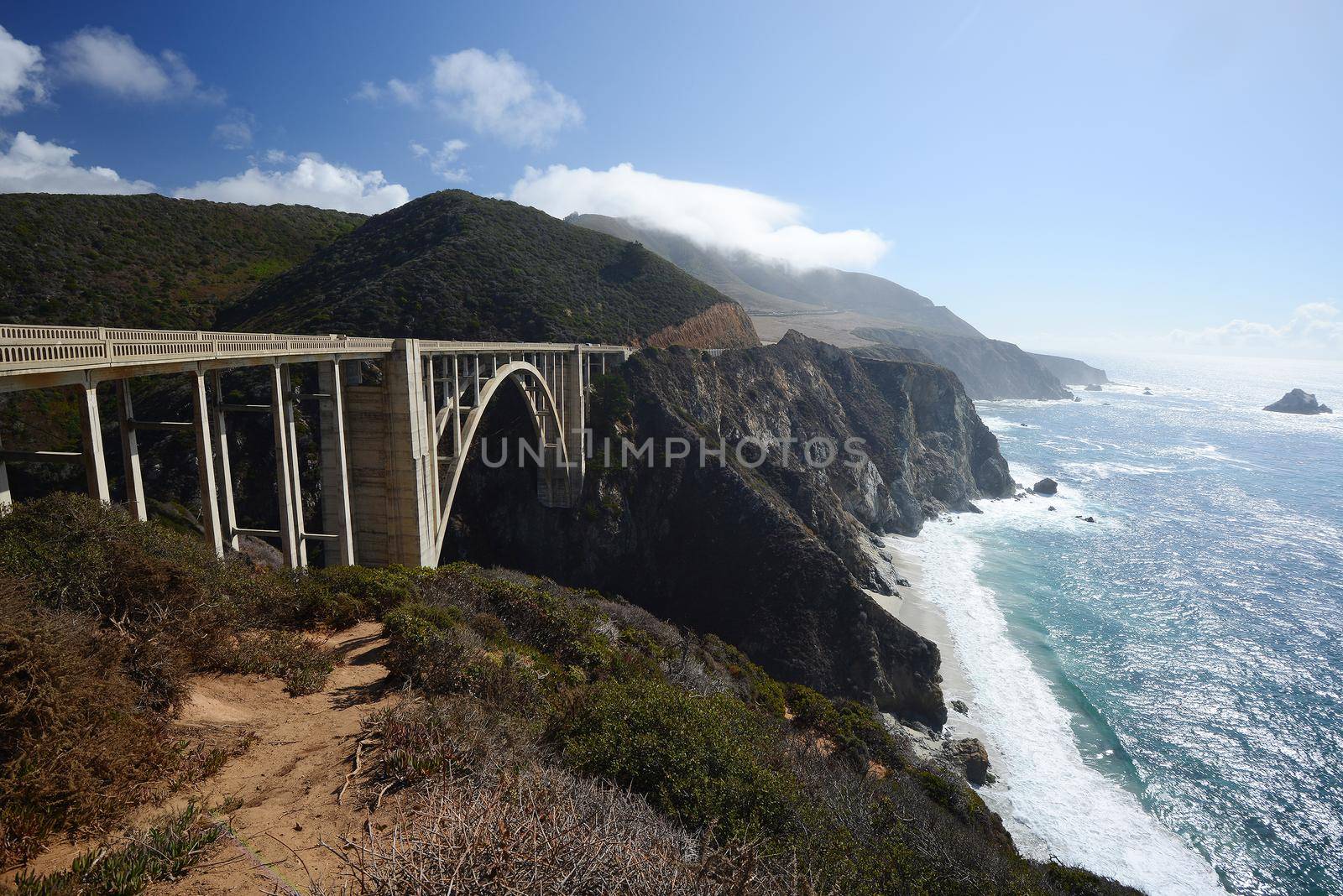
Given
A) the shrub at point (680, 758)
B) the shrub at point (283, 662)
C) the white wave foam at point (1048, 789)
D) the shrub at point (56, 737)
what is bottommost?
the white wave foam at point (1048, 789)

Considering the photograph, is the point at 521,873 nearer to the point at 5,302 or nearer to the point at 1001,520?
the point at 5,302

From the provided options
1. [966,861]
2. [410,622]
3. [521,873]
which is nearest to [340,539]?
[410,622]

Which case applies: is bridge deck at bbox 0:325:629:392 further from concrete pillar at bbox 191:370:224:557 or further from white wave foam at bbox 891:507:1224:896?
white wave foam at bbox 891:507:1224:896

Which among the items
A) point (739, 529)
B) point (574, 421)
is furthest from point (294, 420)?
point (739, 529)

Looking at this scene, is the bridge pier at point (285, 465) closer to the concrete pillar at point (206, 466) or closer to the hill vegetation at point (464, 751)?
the concrete pillar at point (206, 466)

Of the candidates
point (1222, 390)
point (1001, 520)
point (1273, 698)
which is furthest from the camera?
point (1222, 390)

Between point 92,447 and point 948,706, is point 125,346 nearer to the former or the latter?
point 92,447

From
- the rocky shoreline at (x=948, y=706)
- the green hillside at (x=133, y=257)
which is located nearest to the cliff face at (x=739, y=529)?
the rocky shoreline at (x=948, y=706)
